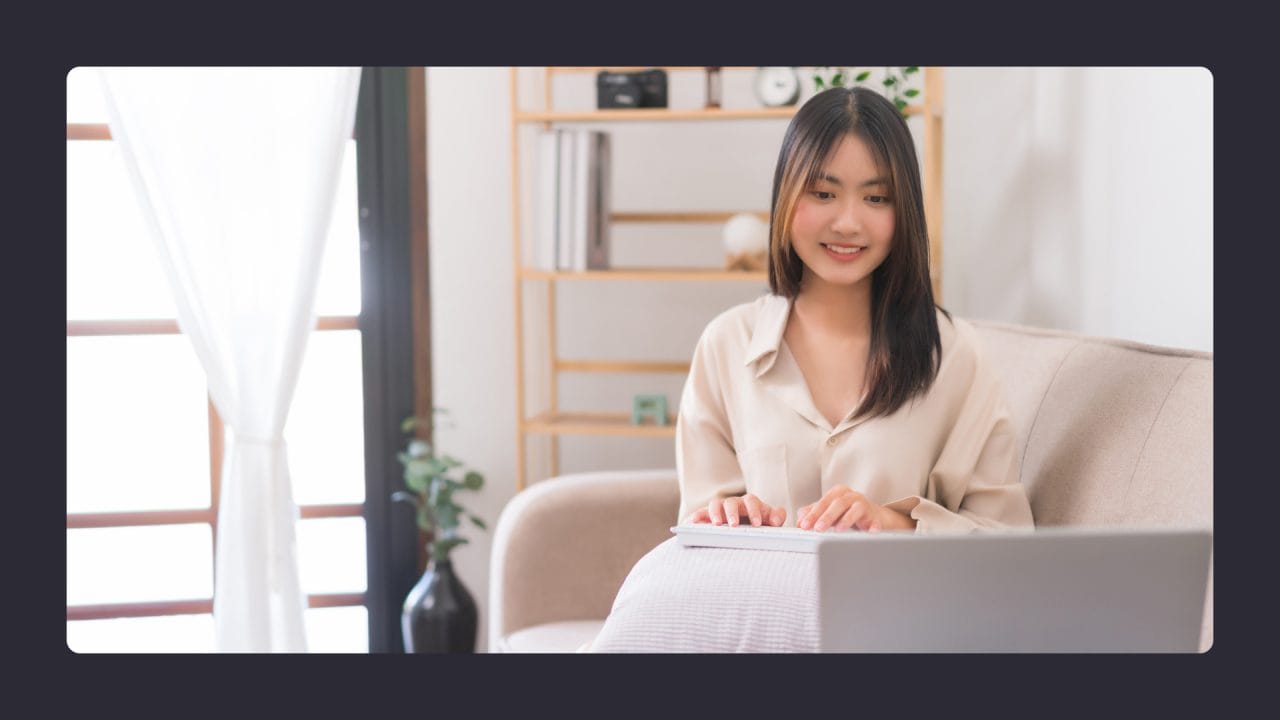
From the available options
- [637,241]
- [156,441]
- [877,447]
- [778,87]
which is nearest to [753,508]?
[877,447]

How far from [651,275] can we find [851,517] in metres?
1.30

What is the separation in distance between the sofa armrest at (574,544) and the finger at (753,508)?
2.18ft

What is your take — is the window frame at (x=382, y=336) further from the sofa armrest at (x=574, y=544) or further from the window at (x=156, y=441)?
the sofa armrest at (x=574, y=544)

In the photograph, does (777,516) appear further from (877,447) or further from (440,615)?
(440,615)

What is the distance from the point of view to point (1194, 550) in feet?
2.50

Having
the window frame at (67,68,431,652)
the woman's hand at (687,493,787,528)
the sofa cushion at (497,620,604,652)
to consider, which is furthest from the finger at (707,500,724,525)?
the window frame at (67,68,431,652)

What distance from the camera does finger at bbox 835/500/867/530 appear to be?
1051 mm

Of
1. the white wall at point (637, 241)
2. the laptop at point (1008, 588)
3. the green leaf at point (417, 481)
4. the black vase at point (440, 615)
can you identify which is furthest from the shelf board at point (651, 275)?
the laptop at point (1008, 588)

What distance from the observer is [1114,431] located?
4.06 feet

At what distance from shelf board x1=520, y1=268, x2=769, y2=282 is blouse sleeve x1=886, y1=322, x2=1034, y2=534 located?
1.05m

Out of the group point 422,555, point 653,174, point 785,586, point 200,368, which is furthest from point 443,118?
point 785,586

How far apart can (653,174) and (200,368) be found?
112cm

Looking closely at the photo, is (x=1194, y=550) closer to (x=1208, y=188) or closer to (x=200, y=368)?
(x=1208, y=188)

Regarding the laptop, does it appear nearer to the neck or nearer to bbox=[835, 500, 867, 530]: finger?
bbox=[835, 500, 867, 530]: finger
